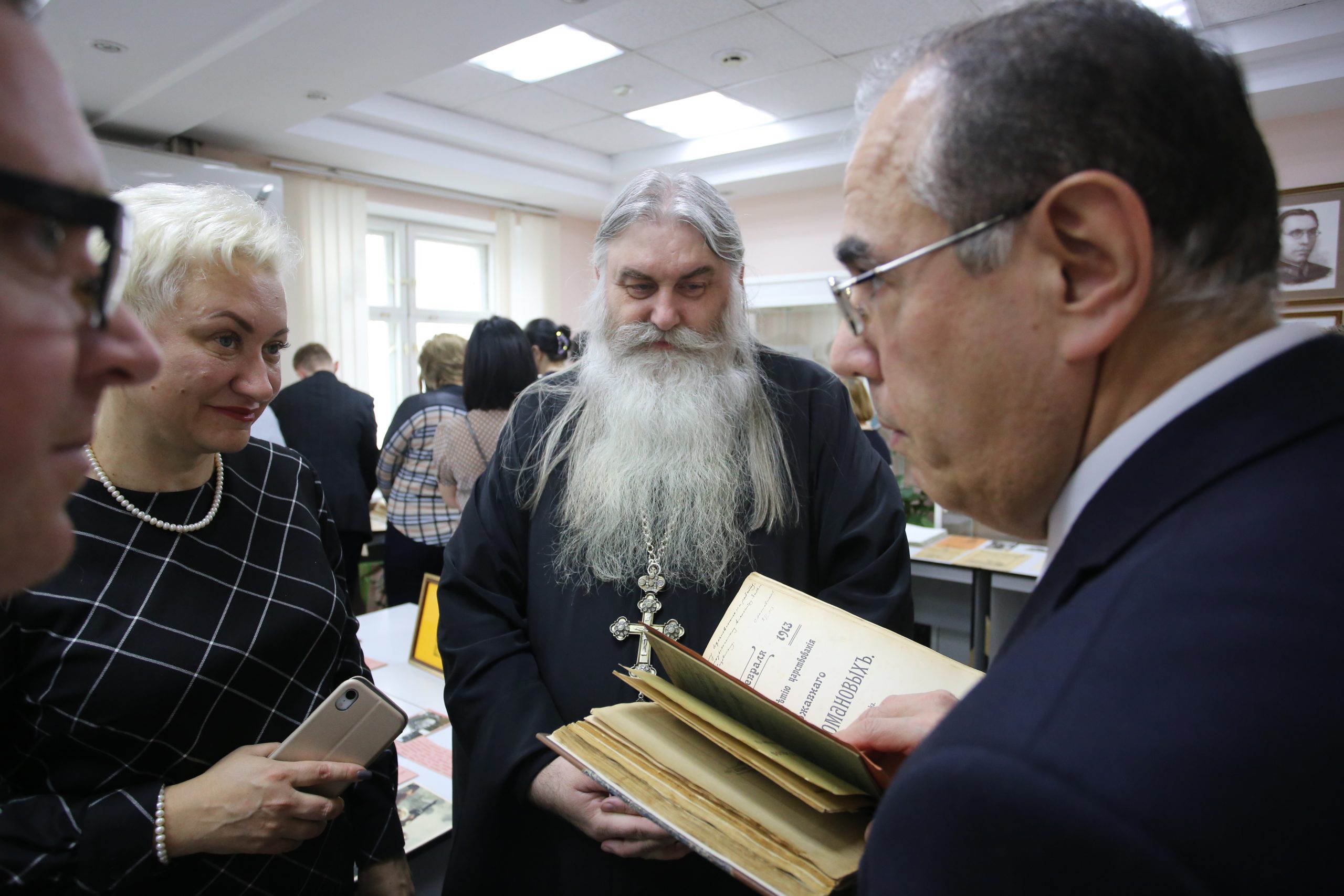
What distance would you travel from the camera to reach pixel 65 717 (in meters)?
1.07

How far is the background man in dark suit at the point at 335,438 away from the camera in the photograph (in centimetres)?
447

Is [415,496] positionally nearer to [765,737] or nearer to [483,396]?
[483,396]

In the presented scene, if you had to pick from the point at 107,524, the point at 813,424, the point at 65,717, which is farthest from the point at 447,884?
the point at 813,424

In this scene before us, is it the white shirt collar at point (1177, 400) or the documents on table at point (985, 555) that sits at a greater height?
the white shirt collar at point (1177, 400)

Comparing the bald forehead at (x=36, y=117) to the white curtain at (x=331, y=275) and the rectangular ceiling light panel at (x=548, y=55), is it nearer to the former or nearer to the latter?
the rectangular ceiling light panel at (x=548, y=55)

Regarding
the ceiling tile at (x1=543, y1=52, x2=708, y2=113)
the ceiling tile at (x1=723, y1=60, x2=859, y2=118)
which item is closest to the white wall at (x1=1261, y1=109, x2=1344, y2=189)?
the ceiling tile at (x1=723, y1=60, x2=859, y2=118)

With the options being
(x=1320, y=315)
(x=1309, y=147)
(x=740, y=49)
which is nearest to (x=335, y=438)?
(x=740, y=49)

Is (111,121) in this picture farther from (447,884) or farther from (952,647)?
(952,647)

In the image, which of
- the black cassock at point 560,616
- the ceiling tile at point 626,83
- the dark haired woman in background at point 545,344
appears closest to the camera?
the black cassock at point 560,616

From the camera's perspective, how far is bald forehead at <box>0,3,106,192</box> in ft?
1.51

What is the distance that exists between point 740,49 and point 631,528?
4423 millimetres

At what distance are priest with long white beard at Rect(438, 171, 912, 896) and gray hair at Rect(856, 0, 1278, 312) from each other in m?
0.94

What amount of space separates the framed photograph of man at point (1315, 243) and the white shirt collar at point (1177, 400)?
6.05 metres

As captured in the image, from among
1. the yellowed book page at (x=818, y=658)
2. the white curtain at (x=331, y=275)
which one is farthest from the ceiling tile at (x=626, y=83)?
the yellowed book page at (x=818, y=658)
